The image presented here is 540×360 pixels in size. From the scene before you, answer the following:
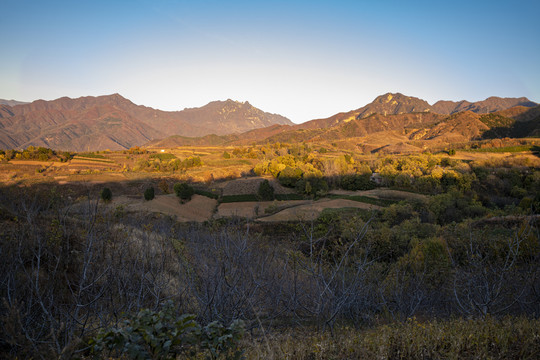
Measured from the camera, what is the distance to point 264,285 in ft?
21.3

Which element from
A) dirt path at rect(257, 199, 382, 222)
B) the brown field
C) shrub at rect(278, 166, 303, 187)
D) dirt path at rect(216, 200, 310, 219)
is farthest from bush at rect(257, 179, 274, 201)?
shrub at rect(278, 166, 303, 187)

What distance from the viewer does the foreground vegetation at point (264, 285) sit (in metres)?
3.85

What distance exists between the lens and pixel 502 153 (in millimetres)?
62719

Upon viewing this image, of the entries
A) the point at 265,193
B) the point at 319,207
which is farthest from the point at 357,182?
the point at 265,193

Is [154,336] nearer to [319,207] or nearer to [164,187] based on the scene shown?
[319,207]

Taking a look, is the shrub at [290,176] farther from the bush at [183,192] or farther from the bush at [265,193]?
the bush at [183,192]

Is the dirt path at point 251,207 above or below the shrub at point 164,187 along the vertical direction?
below

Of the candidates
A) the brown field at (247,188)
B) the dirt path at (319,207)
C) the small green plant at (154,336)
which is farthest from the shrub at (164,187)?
the small green plant at (154,336)

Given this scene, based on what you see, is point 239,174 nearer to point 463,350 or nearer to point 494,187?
point 494,187

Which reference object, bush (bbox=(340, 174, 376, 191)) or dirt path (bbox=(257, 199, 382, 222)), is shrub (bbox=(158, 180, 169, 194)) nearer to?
dirt path (bbox=(257, 199, 382, 222))

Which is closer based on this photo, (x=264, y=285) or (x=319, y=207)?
(x=264, y=285)

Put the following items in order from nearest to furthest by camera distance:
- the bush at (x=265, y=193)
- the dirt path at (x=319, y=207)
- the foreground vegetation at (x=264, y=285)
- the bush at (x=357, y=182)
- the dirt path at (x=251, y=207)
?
1. the foreground vegetation at (x=264, y=285)
2. the dirt path at (x=319, y=207)
3. the dirt path at (x=251, y=207)
4. the bush at (x=265, y=193)
5. the bush at (x=357, y=182)

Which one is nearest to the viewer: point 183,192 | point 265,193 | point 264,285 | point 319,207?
point 264,285

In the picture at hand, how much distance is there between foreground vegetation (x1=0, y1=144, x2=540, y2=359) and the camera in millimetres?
3850
